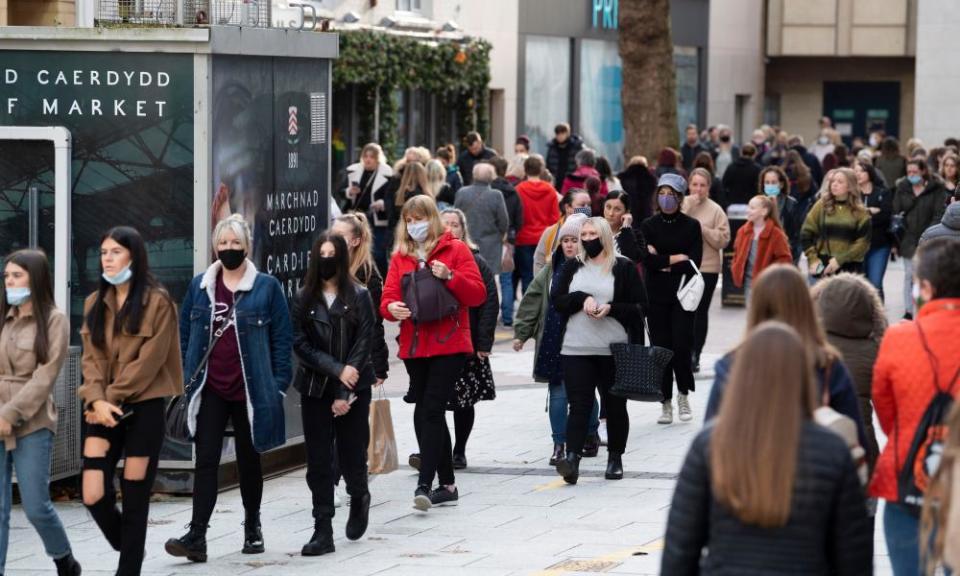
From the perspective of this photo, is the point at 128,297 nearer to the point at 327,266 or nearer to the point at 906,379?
the point at 327,266

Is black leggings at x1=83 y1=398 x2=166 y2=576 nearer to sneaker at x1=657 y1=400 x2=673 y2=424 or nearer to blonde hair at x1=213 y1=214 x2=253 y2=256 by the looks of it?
blonde hair at x1=213 y1=214 x2=253 y2=256

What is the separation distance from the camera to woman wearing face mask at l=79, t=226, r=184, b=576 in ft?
26.8

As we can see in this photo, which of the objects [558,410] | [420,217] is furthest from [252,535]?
[558,410]

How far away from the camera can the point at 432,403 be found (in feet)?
33.6

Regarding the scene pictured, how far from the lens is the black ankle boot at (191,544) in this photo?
8875 millimetres

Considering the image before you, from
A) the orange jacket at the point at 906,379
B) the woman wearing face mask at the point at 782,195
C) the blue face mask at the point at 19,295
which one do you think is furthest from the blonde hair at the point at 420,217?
the woman wearing face mask at the point at 782,195

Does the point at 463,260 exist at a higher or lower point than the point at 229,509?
higher

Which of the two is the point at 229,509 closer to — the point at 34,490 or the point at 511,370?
the point at 34,490

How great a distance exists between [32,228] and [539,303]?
10.3 feet

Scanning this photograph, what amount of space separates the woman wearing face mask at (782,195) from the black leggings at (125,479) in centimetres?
1121

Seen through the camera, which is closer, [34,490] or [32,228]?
[34,490]

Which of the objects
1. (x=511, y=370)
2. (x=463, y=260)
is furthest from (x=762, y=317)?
(x=511, y=370)

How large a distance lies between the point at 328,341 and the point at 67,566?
1.75m

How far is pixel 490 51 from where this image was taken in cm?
3269
